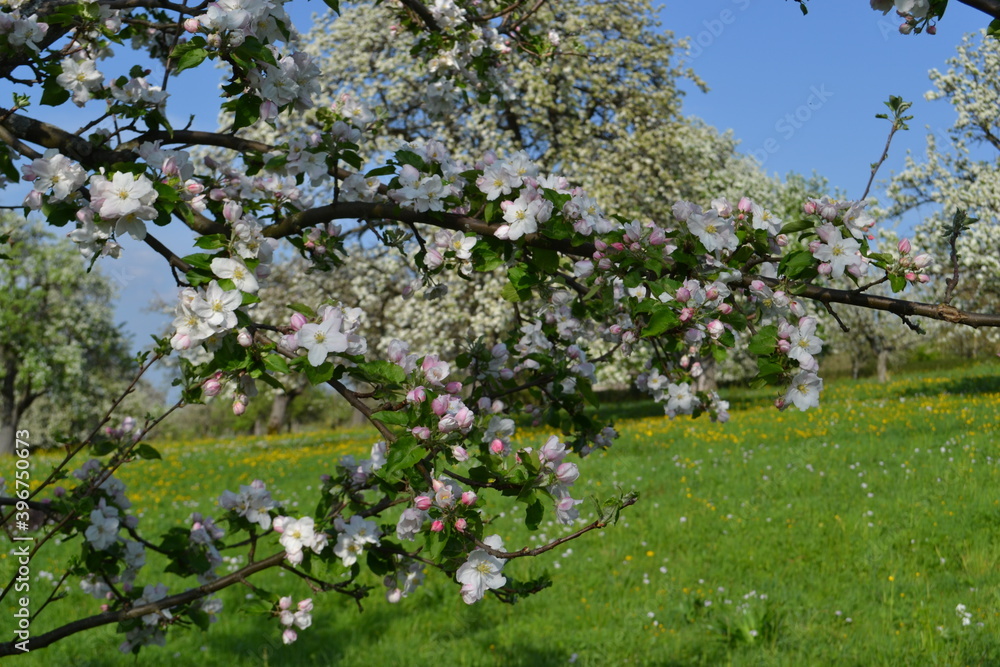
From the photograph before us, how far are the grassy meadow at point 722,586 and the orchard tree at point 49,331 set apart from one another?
56.8ft

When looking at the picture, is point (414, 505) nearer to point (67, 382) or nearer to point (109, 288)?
point (67, 382)

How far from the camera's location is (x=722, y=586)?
6.21m

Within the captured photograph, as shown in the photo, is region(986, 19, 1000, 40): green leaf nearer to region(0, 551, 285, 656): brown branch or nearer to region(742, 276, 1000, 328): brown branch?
region(742, 276, 1000, 328): brown branch

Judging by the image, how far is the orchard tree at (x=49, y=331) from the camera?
24562 mm

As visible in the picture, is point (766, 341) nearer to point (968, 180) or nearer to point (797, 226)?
point (797, 226)

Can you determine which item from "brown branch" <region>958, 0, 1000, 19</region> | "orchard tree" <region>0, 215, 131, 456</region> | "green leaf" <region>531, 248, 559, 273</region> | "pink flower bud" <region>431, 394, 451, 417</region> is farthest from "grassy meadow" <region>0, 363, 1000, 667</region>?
"orchard tree" <region>0, 215, 131, 456</region>

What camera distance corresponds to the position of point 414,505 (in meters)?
2.20

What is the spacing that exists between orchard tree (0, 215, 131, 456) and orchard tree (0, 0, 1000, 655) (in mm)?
24004

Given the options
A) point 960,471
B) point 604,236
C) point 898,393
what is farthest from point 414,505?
point 898,393

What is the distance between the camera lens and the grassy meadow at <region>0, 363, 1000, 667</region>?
5207 millimetres

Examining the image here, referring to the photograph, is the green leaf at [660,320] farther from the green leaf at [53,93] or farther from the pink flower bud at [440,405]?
the green leaf at [53,93]

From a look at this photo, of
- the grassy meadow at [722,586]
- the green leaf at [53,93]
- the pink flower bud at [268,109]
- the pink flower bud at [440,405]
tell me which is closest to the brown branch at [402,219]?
the pink flower bud at [268,109]

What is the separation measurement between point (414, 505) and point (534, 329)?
1.50 metres

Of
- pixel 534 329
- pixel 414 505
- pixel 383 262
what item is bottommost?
pixel 414 505
